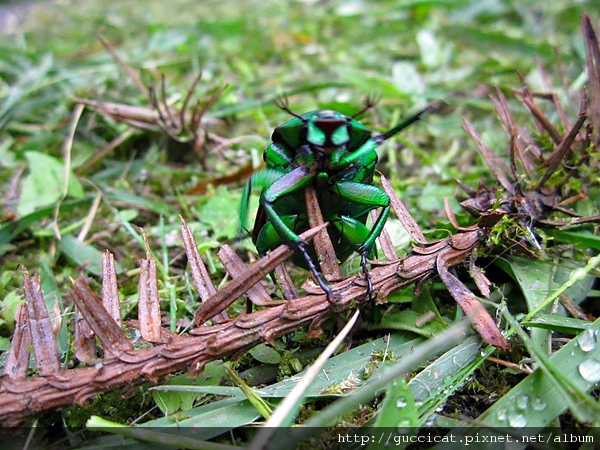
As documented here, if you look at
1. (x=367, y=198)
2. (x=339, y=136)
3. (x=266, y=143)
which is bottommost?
(x=266, y=143)

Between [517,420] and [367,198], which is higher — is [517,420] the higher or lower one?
the lower one

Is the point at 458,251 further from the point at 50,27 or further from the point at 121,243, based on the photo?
the point at 50,27

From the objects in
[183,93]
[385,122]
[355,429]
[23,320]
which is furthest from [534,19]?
[23,320]

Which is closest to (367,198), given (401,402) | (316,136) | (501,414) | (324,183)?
(324,183)

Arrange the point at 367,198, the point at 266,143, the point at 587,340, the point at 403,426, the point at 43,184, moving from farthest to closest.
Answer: the point at 266,143
the point at 43,184
the point at 367,198
the point at 587,340
the point at 403,426

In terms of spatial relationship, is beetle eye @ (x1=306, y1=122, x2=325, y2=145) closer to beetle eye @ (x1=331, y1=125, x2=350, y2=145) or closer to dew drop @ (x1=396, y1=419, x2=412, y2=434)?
beetle eye @ (x1=331, y1=125, x2=350, y2=145)

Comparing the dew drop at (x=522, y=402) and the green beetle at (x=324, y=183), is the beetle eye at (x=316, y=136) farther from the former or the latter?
the dew drop at (x=522, y=402)

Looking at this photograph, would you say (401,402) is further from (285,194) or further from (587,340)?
(285,194)

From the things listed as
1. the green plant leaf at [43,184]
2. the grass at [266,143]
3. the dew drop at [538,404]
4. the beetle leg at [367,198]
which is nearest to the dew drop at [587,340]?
the grass at [266,143]

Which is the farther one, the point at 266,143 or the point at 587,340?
the point at 266,143
